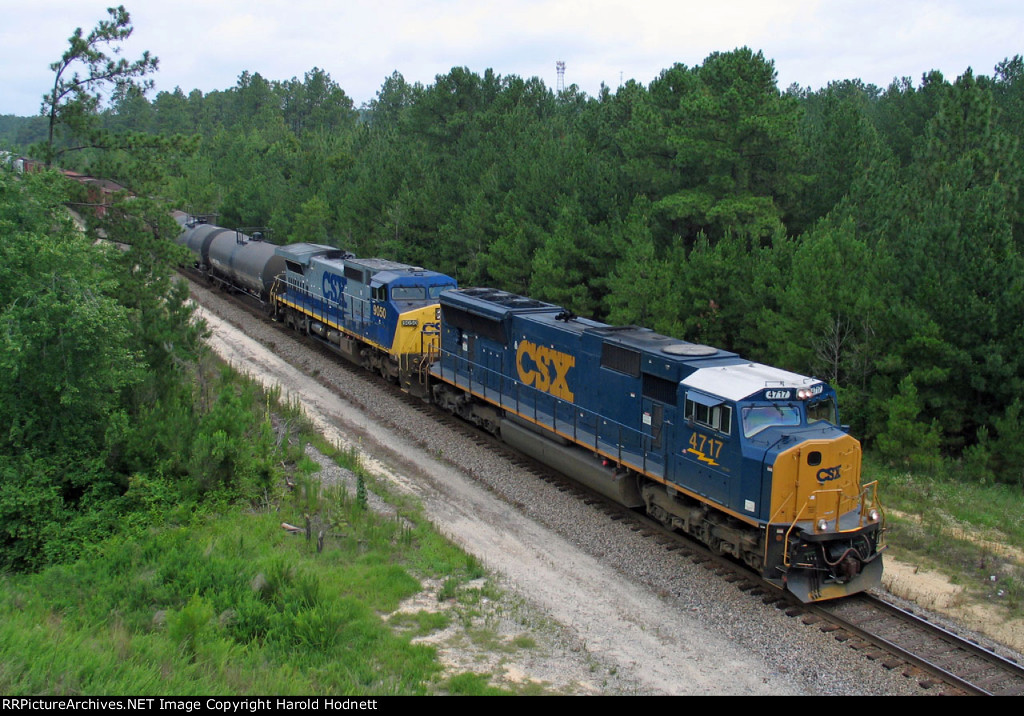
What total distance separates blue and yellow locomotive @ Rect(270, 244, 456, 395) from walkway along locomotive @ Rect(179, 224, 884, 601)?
2.6 inches

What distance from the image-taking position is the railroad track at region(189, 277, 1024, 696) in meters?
10.7

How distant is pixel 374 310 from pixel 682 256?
9884mm

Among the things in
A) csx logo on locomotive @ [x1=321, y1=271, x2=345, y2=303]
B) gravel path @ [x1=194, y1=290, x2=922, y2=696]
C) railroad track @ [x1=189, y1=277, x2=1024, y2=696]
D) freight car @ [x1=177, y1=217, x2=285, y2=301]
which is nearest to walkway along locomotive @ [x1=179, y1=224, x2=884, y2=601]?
railroad track @ [x1=189, y1=277, x2=1024, y2=696]

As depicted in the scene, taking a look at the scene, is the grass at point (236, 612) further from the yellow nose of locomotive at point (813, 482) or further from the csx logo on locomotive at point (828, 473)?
the csx logo on locomotive at point (828, 473)

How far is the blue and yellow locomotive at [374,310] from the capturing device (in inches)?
976

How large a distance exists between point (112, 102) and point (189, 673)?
17.5 meters

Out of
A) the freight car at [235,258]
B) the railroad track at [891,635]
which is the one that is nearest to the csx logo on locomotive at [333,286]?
the freight car at [235,258]

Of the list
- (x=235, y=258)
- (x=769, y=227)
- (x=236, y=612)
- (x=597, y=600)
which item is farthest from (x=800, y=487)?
(x=235, y=258)

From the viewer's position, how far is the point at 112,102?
21859 millimetres

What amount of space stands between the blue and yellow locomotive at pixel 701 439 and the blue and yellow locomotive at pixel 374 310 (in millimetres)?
4532

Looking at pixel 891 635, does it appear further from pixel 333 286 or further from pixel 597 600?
pixel 333 286

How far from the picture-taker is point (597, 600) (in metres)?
13.0
